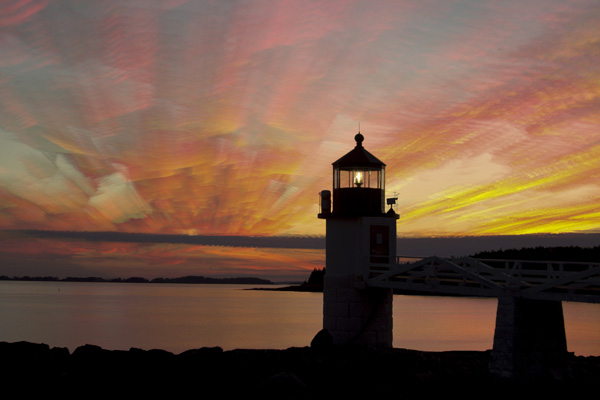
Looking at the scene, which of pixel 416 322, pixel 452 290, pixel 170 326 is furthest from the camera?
pixel 416 322

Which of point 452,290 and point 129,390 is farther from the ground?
point 452,290

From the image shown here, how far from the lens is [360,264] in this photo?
84.4 ft

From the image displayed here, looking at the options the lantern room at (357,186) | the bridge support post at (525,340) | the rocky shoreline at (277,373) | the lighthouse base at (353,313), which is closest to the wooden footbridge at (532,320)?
the bridge support post at (525,340)

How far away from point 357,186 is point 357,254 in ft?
9.01

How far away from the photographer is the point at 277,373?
19766 mm

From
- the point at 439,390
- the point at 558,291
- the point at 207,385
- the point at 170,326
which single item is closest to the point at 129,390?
the point at 207,385

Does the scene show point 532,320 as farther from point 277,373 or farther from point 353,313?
point 353,313

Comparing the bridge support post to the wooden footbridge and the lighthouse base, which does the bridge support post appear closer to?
the wooden footbridge

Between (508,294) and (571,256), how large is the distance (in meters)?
81.1

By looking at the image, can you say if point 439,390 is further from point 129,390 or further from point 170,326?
point 170,326

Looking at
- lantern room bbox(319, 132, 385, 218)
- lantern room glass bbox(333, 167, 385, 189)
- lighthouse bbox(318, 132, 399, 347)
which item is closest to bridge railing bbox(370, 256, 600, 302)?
lighthouse bbox(318, 132, 399, 347)

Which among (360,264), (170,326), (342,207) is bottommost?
(170,326)

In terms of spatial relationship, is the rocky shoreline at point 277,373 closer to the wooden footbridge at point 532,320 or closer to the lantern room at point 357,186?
the wooden footbridge at point 532,320

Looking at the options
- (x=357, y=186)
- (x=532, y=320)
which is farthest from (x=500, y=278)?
(x=357, y=186)
